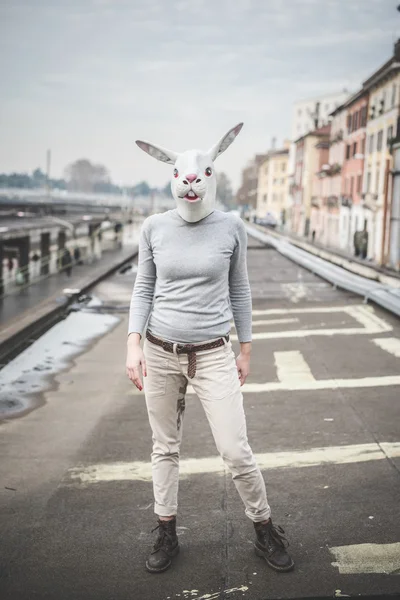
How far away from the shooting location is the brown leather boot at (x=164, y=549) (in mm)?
3432

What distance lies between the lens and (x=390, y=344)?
9.15m

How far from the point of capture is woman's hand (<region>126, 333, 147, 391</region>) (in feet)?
11.1

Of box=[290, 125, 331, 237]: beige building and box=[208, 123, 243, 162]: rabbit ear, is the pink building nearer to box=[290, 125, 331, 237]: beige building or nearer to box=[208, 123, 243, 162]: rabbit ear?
box=[290, 125, 331, 237]: beige building

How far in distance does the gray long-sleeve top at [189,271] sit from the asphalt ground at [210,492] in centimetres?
123

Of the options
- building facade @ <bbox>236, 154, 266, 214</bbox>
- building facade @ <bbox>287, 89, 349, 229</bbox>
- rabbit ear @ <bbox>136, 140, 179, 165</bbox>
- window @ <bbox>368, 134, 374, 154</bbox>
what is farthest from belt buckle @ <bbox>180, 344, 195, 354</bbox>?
building facade @ <bbox>236, 154, 266, 214</bbox>

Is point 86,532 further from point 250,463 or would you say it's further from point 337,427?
point 337,427

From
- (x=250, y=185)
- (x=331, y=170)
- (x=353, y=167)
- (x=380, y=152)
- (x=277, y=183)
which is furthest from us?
(x=250, y=185)

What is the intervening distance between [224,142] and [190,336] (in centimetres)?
114

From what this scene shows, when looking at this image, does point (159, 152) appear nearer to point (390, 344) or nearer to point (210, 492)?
point (210, 492)

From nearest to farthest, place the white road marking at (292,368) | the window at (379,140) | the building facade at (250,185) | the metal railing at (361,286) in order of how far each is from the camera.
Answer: the white road marking at (292,368) → the metal railing at (361,286) → the window at (379,140) → the building facade at (250,185)

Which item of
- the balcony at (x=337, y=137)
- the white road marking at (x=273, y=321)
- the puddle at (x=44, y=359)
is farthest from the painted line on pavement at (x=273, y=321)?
the balcony at (x=337, y=137)

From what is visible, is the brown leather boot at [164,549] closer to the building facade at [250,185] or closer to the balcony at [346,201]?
the balcony at [346,201]

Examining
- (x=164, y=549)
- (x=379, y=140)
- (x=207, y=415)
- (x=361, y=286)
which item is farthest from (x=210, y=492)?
(x=379, y=140)

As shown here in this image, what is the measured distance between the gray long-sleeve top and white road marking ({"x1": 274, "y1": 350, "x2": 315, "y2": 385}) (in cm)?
413
